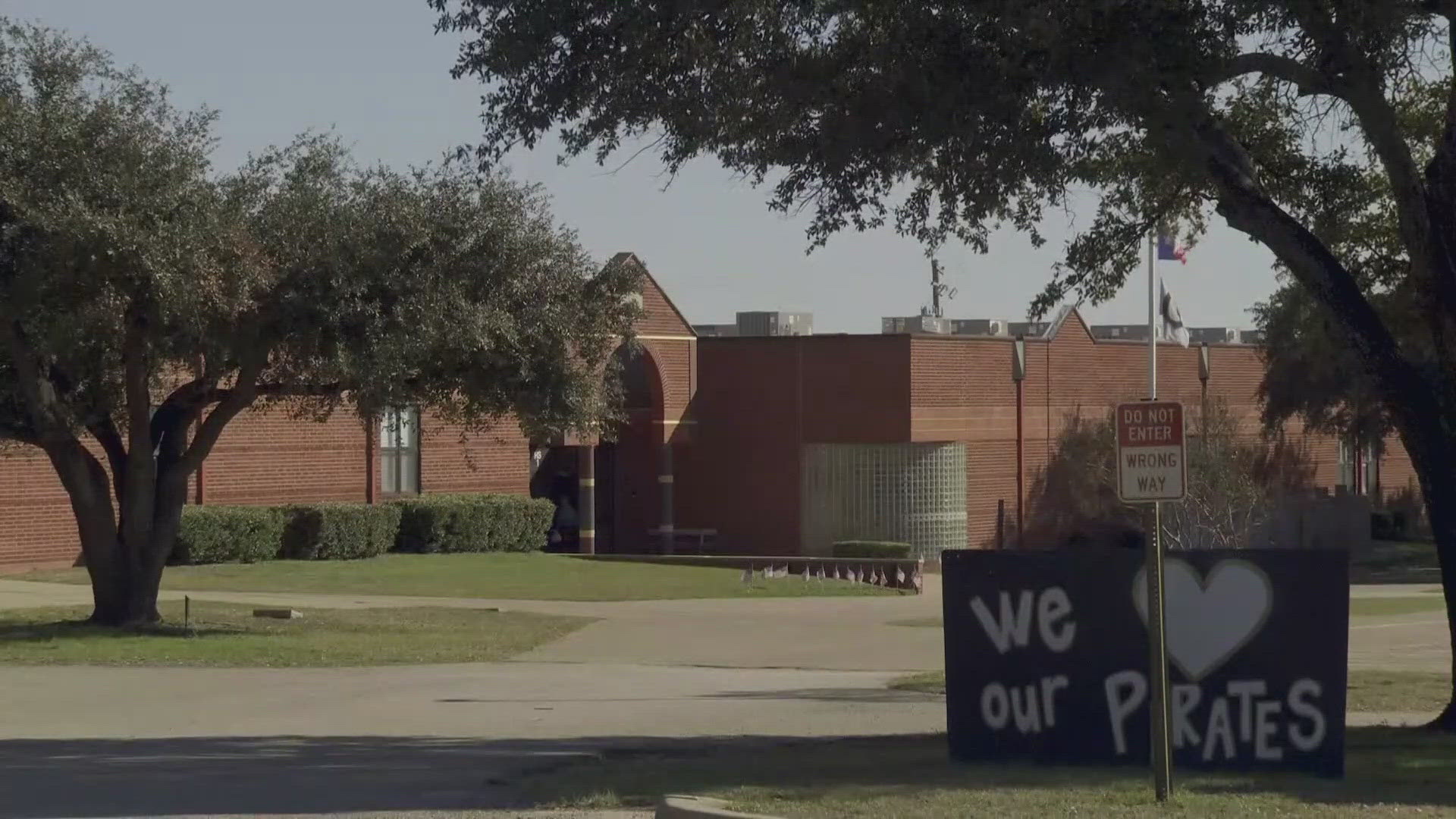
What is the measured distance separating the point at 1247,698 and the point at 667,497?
33.0 m

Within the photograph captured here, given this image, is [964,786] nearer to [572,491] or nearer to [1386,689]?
[1386,689]

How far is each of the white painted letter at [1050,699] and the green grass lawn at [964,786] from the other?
1.07 feet

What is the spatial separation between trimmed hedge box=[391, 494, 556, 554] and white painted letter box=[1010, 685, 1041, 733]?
2706 cm

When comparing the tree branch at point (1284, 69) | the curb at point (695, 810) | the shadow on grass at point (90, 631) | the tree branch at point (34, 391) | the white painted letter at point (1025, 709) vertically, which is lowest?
the curb at point (695, 810)

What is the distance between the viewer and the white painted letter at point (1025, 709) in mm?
11578

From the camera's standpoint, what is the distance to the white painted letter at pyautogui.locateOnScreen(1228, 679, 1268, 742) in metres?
11.1

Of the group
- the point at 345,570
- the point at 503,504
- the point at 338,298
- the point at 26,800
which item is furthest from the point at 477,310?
the point at 503,504

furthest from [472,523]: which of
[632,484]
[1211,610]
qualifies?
[1211,610]

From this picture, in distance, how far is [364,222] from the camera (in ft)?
61.9

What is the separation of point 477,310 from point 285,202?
2.31 meters

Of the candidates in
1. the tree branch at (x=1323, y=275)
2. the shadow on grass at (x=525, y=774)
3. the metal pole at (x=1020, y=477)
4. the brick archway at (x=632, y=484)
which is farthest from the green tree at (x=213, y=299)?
the metal pole at (x=1020, y=477)

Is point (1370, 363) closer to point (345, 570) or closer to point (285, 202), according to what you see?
point (285, 202)

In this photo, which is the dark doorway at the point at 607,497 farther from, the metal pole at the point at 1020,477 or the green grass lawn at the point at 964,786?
the green grass lawn at the point at 964,786

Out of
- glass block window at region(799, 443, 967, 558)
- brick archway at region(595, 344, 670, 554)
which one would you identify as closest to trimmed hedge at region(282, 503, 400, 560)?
brick archway at region(595, 344, 670, 554)
